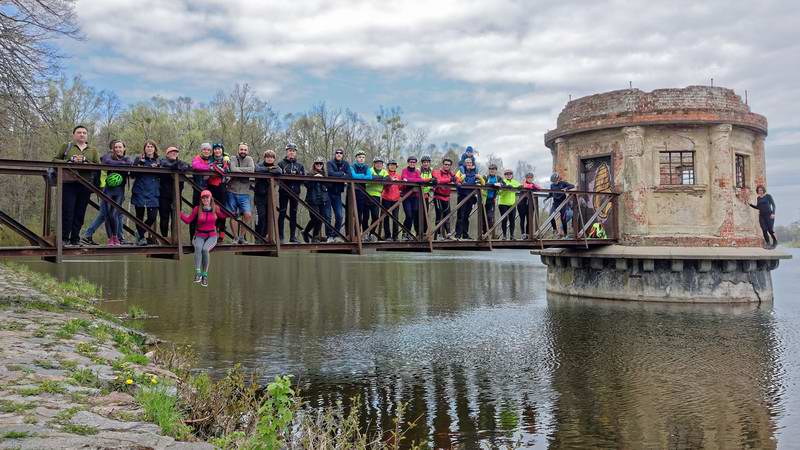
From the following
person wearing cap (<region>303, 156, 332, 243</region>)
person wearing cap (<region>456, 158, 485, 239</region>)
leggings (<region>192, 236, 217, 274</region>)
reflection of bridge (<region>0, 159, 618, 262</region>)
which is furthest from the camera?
person wearing cap (<region>456, 158, 485, 239</region>)

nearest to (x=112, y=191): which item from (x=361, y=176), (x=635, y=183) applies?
(x=361, y=176)

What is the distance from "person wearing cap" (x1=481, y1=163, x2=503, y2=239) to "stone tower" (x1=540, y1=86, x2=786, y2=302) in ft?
15.8

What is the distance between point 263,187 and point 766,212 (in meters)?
14.8

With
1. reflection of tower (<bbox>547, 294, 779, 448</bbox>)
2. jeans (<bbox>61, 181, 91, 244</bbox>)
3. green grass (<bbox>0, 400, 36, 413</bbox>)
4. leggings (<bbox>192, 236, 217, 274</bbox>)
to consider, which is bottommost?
reflection of tower (<bbox>547, 294, 779, 448</bbox>)

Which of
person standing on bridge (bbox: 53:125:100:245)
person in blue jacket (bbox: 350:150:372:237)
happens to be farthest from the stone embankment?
person in blue jacket (bbox: 350:150:372:237)

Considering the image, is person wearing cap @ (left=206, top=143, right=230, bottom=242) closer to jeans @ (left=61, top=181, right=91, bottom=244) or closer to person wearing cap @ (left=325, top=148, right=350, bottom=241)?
jeans @ (left=61, top=181, right=91, bottom=244)

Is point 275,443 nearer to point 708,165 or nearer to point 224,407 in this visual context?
point 224,407

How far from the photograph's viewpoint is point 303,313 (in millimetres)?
15648

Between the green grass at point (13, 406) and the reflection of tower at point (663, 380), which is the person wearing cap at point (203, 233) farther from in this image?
the reflection of tower at point (663, 380)

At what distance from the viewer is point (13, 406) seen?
4762 millimetres

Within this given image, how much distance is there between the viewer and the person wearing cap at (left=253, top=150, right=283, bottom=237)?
10.8 meters

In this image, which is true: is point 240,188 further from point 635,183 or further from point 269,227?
point 635,183

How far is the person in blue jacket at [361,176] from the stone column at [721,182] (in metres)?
10.8

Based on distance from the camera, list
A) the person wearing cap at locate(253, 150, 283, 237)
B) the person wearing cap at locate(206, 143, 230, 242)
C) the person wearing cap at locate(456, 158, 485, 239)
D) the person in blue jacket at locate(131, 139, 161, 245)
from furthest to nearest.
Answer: the person wearing cap at locate(456, 158, 485, 239)
the person wearing cap at locate(253, 150, 283, 237)
the person wearing cap at locate(206, 143, 230, 242)
the person in blue jacket at locate(131, 139, 161, 245)
